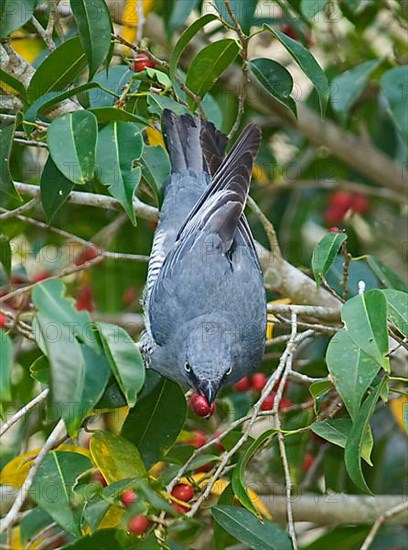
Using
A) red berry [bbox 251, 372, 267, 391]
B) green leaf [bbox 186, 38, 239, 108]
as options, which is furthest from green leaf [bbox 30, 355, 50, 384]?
red berry [bbox 251, 372, 267, 391]

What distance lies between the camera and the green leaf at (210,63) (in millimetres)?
3170

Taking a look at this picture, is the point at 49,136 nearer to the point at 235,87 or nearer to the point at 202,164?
the point at 202,164

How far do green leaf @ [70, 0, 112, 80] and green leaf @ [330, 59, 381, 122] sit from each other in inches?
65.9

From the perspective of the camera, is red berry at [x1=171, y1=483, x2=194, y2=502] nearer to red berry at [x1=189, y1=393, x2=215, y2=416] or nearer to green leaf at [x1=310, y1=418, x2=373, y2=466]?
red berry at [x1=189, y1=393, x2=215, y2=416]

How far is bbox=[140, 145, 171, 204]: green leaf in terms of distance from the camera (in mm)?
3283

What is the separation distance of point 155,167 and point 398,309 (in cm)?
111

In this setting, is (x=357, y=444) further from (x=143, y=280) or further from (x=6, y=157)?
(x=143, y=280)

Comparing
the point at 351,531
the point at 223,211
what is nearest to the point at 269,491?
the point at 351,531

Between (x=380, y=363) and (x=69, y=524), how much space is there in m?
0.91

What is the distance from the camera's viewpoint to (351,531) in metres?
3.98

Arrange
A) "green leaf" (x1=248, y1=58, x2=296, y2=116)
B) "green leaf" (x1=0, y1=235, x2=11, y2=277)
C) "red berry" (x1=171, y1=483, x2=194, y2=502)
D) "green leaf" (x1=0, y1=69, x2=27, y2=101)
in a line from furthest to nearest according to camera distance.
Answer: "green leaf" (x1=0, y1=235, x2=11, y2=277) → "green leaf" (x1=248, y1=58, x2=296, y2=116) → "red berry" (x1=171, y1=483, x2=194, y2=502) → "green leaf" (x1=0, y1=69, x2=27, y2=101)

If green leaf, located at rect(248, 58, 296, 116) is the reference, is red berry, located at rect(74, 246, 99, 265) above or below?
below

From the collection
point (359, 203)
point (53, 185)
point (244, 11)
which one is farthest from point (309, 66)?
point (359, 203)

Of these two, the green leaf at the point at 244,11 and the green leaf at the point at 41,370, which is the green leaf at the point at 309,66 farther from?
the green leaf at the point at 41,370
